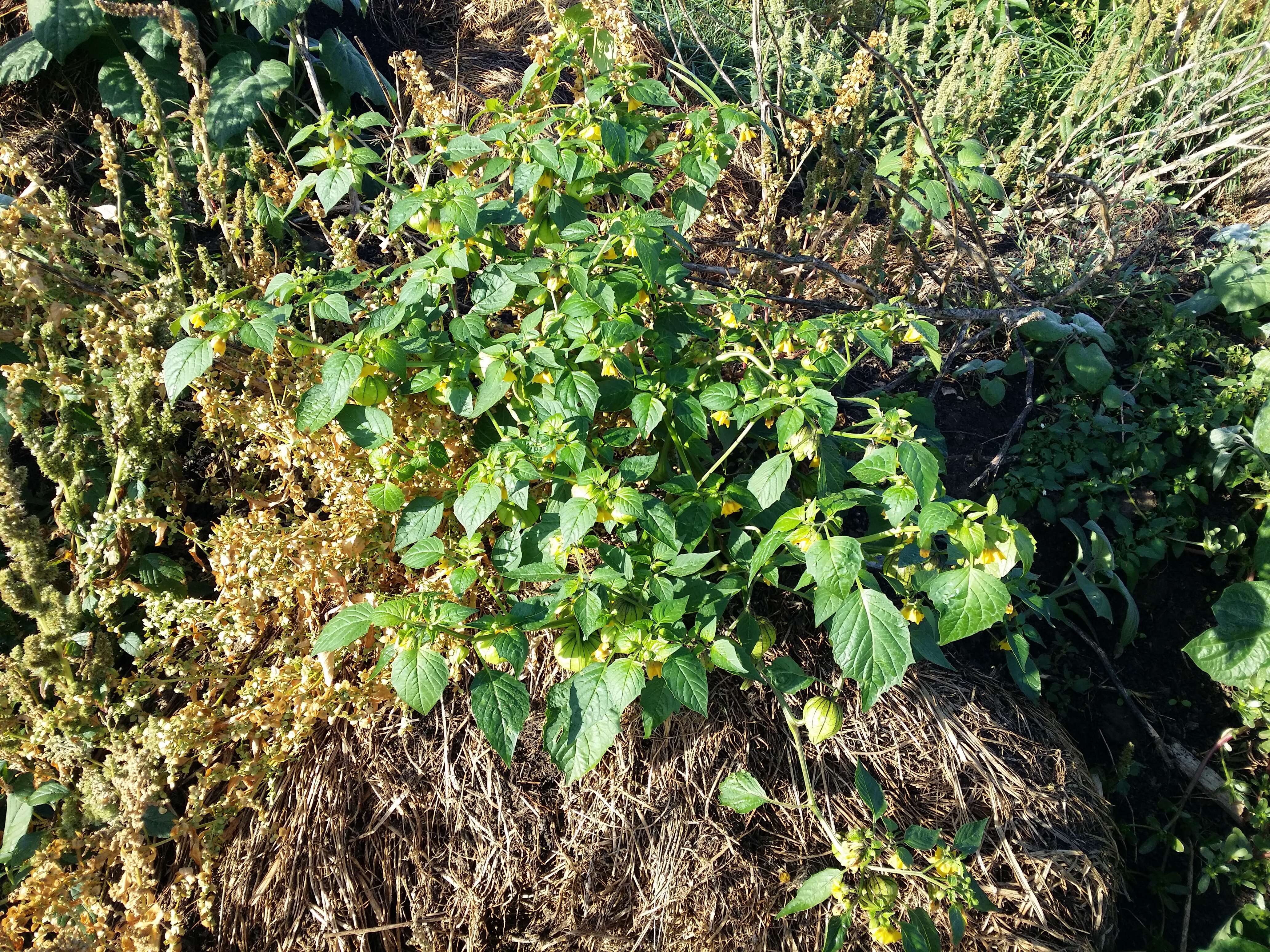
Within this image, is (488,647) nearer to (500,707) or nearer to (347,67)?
(500,707)

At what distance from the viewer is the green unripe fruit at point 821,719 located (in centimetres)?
157

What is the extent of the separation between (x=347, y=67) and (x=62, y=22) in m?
0.82

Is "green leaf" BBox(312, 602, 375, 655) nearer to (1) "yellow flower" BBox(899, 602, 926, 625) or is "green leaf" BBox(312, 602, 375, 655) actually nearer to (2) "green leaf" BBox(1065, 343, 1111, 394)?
(1) "yellow flower" BBox(899, 602, 926, 625)

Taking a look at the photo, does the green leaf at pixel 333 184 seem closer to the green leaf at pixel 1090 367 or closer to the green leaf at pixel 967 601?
the green leaf at pixel 967 601

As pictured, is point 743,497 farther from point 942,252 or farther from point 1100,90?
point 1100,90

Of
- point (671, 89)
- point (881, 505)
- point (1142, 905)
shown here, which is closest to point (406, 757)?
point (881, 505)

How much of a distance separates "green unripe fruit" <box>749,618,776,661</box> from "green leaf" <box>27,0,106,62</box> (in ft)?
8.78

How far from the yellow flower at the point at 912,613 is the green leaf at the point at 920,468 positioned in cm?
29

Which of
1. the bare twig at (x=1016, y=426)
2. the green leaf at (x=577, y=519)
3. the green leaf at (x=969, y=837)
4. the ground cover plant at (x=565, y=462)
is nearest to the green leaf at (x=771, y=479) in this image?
the ground cover plant at (x=565, y=462)

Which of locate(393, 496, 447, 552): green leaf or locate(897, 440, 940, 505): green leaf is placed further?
locate(393, 496, 447, 552): green leaf

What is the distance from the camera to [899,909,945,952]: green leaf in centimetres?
143

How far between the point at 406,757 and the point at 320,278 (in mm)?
993

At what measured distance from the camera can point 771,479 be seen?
55.7 inches

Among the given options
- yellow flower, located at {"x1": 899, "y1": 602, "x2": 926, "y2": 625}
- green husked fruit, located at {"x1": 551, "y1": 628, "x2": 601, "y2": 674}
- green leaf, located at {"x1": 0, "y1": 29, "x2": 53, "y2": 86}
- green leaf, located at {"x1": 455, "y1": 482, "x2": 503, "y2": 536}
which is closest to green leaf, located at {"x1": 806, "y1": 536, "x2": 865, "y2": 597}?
yellow flower, located at {"x1": 899, "y1": 602, "x2": 926, "y2": 625}
